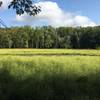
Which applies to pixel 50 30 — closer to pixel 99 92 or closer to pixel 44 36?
pixel 44 36

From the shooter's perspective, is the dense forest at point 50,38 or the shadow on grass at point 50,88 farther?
the dense forest at point 50,38

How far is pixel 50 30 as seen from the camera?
178 meters

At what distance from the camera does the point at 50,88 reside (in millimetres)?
12016

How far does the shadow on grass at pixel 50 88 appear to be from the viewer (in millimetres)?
10891

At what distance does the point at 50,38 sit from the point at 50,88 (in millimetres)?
155362

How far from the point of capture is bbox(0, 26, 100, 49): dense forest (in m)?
→ 148

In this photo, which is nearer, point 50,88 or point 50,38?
point 50,88

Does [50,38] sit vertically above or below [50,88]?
above

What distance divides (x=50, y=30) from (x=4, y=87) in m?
166

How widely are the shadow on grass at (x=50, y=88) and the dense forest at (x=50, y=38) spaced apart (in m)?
125

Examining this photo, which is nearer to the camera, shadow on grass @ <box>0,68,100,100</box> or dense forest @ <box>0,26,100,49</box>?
shadow on grass @ <box>0,68,100,100</box>

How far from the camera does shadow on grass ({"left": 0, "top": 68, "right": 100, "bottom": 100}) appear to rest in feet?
35.7

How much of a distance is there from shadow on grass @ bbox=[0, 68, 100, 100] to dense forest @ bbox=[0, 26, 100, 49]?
125340 mm

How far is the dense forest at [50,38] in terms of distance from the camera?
148 meters
